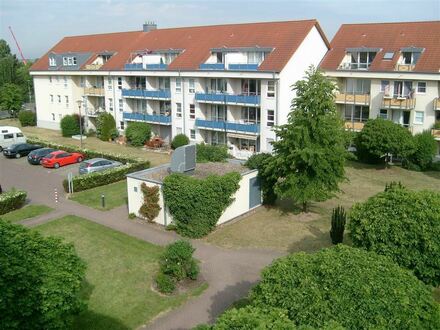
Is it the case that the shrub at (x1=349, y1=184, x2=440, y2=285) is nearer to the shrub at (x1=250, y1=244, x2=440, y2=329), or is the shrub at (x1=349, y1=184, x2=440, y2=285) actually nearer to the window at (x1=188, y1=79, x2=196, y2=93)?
the shrub at (x1=250, y1=244, x2=440, y2=329)

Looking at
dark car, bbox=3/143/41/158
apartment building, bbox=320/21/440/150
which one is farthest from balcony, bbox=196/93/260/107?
dark car, bbox=3/143/41/158

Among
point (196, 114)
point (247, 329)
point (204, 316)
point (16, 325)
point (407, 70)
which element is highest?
point (407, 70)

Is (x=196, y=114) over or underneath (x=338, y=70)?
underneath

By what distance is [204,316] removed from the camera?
16.9m

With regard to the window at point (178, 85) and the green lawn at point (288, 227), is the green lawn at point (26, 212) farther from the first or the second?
the window at point (178, 85)

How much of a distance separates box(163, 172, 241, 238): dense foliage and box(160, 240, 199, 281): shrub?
467 centimetres

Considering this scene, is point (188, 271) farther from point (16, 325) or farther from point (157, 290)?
point (16, 325)

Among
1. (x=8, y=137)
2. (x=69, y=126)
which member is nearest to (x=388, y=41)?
(x=69, y=126)

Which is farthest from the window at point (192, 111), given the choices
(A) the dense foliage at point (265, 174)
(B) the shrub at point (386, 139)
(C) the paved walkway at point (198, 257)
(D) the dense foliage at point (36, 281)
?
(D) the dense foliage at point (36, 281)

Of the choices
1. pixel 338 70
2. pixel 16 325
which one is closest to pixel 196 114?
pixel 338 70

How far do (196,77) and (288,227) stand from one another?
75.7 ft

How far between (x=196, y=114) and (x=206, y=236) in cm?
2281

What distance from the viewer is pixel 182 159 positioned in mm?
26328

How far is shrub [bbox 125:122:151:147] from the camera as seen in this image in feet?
155
